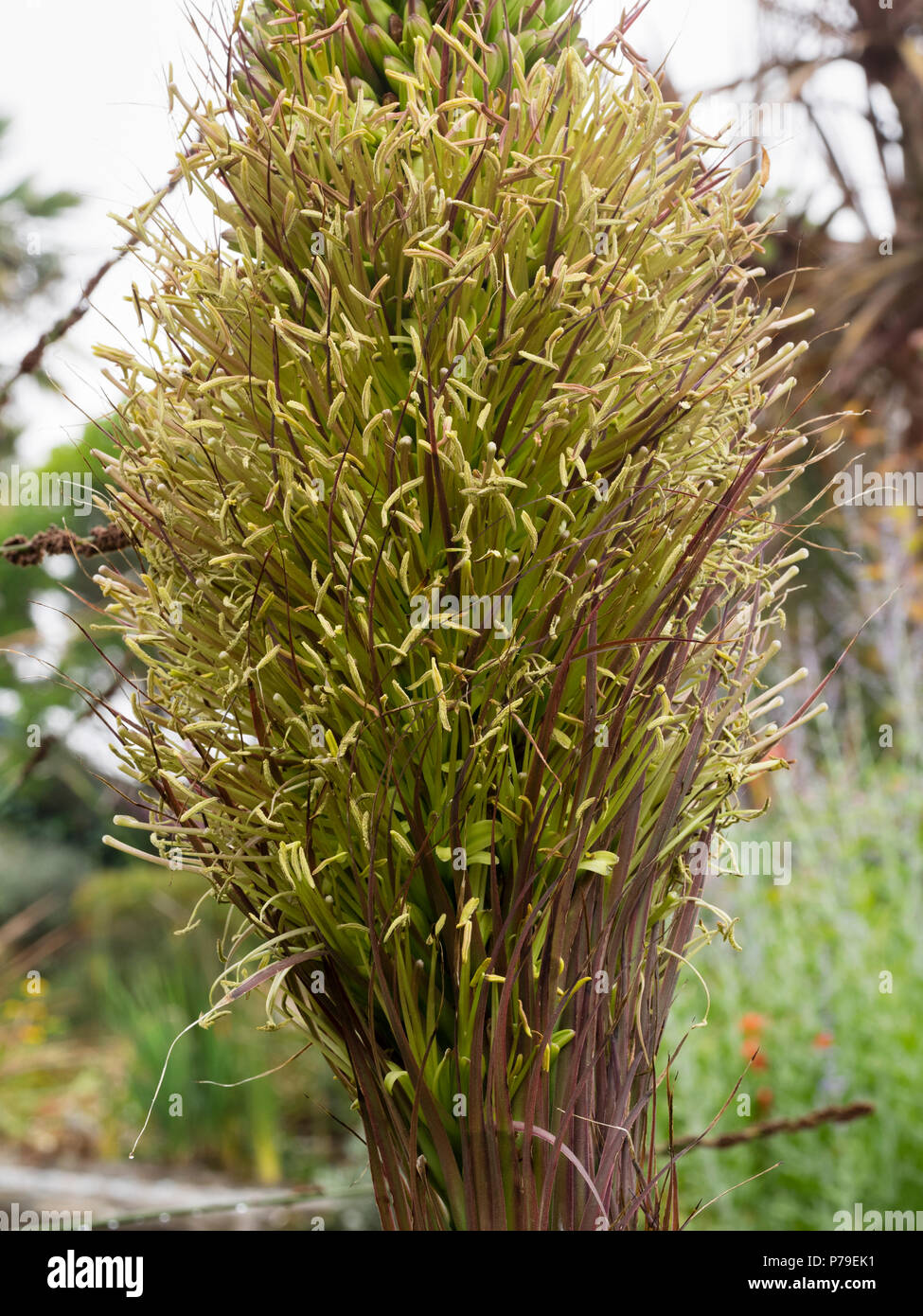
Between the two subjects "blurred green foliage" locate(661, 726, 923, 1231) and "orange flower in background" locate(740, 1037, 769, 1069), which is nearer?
"blurred green foliage" locate(661, 726, 923, 1231)

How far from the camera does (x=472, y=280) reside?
2.52 feet

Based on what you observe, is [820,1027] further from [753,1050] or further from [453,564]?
[453,564]

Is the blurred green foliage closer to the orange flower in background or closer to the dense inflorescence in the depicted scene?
the orange flower in background

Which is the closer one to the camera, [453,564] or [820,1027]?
[453,564]

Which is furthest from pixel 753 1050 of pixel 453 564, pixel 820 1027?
pixel 453 564

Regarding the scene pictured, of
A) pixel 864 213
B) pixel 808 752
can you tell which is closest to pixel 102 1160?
pixel 808 752

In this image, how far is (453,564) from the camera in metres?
0.81

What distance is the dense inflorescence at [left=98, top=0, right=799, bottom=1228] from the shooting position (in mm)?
793

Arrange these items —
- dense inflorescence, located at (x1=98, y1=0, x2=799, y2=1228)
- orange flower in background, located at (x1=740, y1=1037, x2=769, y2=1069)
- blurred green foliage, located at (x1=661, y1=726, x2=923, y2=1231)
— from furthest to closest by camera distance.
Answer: orange flower in background, located at (x1=740, y1=1037, x2=769, y2=1069), blurred green foliage, located at (x1=661, y1=726, x2=923, y2=1231), dense inflorescence, located at (x1=98, y1=0, x2=799, y2=1228)

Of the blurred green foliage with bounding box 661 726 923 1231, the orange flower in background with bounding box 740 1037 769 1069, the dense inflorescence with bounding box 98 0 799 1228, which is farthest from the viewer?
the orange flower in background with bounding box 740 1037 769 1069

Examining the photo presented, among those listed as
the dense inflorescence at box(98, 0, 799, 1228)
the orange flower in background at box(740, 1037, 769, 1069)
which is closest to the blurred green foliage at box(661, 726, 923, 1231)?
the orange flower in background at box(740, 1037, 769, 1069)

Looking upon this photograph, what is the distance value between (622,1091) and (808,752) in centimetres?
453
